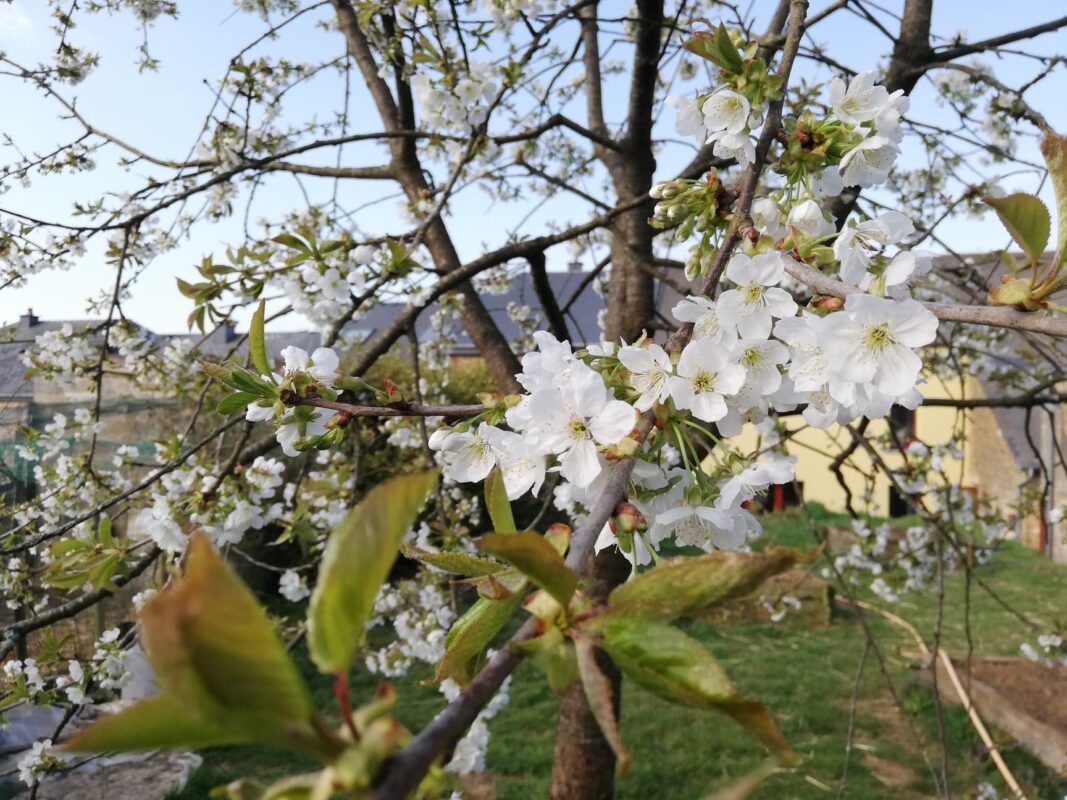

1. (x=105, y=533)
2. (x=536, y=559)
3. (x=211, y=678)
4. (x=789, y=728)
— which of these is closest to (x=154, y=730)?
(x=211, y=678)

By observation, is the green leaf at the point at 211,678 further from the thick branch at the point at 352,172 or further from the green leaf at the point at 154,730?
the thick branch at the point at 352,172

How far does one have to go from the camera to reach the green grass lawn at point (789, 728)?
353 centimetres

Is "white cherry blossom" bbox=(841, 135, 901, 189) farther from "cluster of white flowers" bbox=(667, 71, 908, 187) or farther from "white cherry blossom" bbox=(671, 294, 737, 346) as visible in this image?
"white cherry blossom" bbox=(671, 294, 737, 346)

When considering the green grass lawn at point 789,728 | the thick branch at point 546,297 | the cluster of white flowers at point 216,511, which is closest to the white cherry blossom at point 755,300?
the cluster of white flowers at point 216,511

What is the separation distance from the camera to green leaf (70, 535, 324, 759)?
0.83 feet

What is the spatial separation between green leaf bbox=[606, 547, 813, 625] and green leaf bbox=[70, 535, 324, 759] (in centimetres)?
18

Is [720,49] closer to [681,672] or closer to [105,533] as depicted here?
[681,672]

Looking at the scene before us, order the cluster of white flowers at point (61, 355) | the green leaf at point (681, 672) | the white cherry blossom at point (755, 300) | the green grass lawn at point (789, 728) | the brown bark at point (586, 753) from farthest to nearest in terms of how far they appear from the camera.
Result: 1. the green grass lawn at point (789, 728)
2. the cluster of white flowers at point (61, 355)
3. the brown bark at point (586, 753)
4. the white cherry blossom at point (755, 300)
5. the green leaf at point (681, 672)

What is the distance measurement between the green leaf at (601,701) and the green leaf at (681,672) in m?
0.02

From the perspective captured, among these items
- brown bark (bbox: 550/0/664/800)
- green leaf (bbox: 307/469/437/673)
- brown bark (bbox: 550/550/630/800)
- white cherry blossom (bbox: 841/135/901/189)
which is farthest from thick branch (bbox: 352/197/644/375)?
green leaf (bbox: 307/469/437/673)

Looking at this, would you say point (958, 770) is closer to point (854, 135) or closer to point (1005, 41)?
point (1005, 41)

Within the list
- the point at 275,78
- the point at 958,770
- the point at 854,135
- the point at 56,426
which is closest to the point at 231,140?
→ the point at 275,78

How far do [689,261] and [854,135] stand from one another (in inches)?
8.6

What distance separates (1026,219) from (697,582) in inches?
14.5
